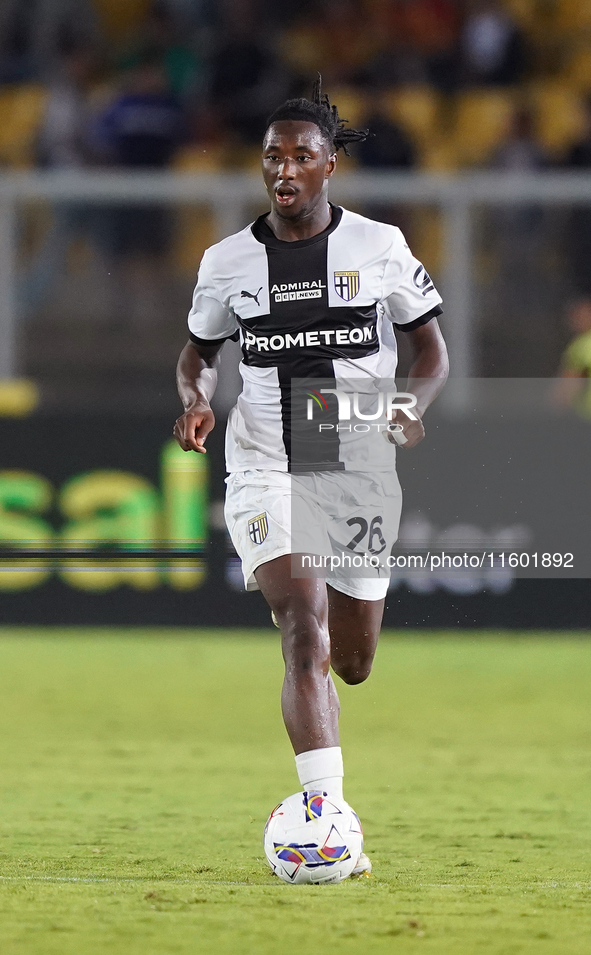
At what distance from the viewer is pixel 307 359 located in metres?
4.65

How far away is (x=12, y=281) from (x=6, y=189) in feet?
1.98

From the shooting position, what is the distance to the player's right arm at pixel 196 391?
450cm

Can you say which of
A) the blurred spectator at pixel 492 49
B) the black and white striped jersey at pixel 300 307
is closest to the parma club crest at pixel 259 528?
the black and white striped jersey at pixel 300 307

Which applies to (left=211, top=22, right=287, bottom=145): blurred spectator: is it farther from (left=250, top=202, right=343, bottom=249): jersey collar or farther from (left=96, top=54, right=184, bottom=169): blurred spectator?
(left=250, top=202, right=343, bottom=249): jersey collar

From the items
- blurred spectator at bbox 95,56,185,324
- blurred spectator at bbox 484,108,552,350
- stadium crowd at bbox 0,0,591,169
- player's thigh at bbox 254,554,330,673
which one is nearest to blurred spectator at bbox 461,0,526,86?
stadium crowd at bbox 0,0,591,169

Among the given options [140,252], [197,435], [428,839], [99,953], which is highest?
[140,252]

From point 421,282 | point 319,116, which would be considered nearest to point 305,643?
point 421,282

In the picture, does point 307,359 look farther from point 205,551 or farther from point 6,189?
point 6,189

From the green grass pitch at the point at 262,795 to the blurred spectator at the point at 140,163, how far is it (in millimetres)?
2279

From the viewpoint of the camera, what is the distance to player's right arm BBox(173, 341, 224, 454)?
14.8ft

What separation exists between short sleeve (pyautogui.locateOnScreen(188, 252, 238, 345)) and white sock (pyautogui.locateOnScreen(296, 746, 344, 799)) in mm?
1502

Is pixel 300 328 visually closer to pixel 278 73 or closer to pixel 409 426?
pixel 409 426

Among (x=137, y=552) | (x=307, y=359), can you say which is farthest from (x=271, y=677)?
(x=307, y=359)

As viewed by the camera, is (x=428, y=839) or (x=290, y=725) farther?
(x=428, y=839)
